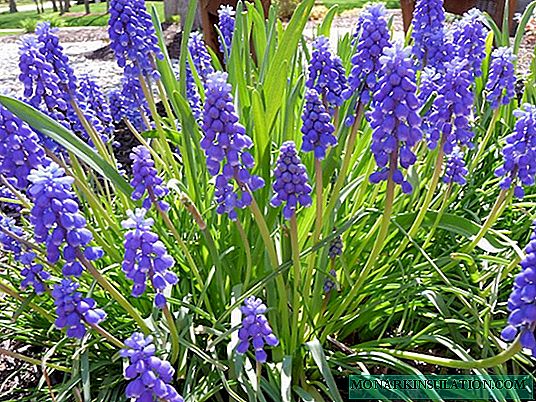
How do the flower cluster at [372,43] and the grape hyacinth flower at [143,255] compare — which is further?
the flower cluster at [372,43]

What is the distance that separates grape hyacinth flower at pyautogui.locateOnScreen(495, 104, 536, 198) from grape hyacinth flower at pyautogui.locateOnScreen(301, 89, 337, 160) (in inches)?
23.1

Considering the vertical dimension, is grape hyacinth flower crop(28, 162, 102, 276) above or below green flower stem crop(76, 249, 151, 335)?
above

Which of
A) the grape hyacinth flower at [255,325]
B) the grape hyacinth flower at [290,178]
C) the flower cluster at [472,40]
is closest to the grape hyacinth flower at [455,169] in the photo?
the flower cluster at [472,40]

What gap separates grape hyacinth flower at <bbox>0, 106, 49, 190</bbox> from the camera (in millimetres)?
1963

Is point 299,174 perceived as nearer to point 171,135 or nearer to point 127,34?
point 127,34

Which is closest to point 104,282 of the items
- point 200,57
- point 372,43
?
point 372,43

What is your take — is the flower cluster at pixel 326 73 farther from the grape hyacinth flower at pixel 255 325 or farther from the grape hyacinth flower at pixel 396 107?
the grape hyacinth flower at pixel 255 325

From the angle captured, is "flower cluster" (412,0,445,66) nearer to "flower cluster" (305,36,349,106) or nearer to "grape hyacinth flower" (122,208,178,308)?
"flower cluster" (305,36,349,106)

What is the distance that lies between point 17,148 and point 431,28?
1.86m

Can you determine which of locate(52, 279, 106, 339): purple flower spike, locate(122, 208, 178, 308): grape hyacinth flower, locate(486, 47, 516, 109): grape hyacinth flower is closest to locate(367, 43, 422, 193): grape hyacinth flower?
locate(122, 208, 178, 308): grape hyacinth flower

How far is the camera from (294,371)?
2500 millimetres

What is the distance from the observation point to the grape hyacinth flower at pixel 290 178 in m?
1.82

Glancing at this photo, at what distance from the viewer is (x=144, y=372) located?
5.01 ft

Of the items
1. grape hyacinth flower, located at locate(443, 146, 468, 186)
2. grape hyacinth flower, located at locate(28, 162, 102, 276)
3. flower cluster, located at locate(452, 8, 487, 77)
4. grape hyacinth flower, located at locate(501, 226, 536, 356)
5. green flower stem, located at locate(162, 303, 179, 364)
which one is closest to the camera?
grape hyacinth flower, located at locate(501, 226, 536, 356)
